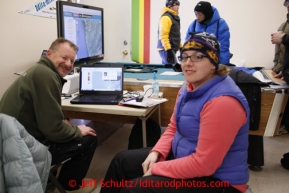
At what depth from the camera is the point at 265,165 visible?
7.30 feet

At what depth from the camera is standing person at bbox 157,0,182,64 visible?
3.47m

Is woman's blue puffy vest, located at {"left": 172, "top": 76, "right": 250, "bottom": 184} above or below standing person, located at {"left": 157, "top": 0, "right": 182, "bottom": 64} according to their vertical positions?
below

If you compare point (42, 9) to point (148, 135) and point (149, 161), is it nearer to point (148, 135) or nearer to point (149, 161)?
point (148, 135)

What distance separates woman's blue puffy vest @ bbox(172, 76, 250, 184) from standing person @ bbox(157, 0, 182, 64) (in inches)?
95.2

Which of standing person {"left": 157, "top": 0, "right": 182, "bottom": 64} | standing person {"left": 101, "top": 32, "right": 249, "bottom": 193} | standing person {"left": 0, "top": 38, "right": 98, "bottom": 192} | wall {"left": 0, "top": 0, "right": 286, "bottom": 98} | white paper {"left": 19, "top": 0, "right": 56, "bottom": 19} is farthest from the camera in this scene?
wall {"left": 0, "top": 0, "right": 286, "bottom": 98}

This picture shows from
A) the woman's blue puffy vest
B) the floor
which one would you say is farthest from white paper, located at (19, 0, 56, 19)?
the woman's blue puffy vest

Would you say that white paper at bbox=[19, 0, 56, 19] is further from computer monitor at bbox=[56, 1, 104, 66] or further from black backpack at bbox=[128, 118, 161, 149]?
black backpack at bbox=[128, 118, 161, 149]

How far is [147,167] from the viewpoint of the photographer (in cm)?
123

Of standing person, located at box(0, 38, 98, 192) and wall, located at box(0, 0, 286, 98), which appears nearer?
standing person, located at box(0, 38, 98, 192)

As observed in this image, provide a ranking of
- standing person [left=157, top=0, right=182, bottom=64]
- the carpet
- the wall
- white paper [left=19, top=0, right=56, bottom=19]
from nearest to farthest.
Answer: white paper [left=19, top=0, right=56, bottom=19]
the carpet
standing person [left=157, top=0, right=182, bottom=64]
the wall

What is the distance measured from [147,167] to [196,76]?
50 cm

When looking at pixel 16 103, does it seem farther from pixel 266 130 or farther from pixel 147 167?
pixel 266 130

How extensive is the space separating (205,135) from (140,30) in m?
3.62

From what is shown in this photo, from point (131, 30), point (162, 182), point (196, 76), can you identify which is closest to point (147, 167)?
point (162, 182)
